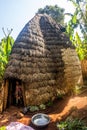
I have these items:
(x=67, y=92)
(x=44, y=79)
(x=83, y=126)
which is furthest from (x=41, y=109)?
(x=83, y=126)

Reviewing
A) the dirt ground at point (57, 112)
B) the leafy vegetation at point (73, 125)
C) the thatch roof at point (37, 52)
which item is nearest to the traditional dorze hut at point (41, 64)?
the thatch roof at point (37, 52)

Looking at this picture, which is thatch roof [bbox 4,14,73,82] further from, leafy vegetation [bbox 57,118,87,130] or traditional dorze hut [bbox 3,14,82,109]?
leafy vegetation [bbox 57,118,87,130]

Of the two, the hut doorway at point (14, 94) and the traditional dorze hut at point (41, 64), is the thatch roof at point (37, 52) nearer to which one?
the traditional dorze hut at point (41, 64)

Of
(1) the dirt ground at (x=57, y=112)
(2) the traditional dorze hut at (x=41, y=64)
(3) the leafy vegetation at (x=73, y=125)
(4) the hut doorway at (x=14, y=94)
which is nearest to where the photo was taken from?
(3) the leafy vegetation at (x=73, y=125)

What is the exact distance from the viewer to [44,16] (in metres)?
11.3

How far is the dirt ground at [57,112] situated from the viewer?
7.49 m

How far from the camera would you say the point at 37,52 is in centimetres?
944

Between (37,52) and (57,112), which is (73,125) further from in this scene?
(37,52)

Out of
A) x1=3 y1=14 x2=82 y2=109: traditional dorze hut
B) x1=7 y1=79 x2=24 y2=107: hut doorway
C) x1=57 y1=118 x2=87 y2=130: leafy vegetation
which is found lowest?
x1=57 y1=118 x2=87 y2=130: leafy vegetation

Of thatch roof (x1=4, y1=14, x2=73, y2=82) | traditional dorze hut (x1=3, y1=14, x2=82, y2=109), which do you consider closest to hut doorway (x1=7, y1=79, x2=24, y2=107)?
traditional dorze hut (x1=3, y1=14, x2=82, y2=109)

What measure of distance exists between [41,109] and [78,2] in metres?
5.47

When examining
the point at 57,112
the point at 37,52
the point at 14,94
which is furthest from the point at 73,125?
the point at 37,52

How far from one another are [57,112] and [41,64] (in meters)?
2.13

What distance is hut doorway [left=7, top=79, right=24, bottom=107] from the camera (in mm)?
9266
